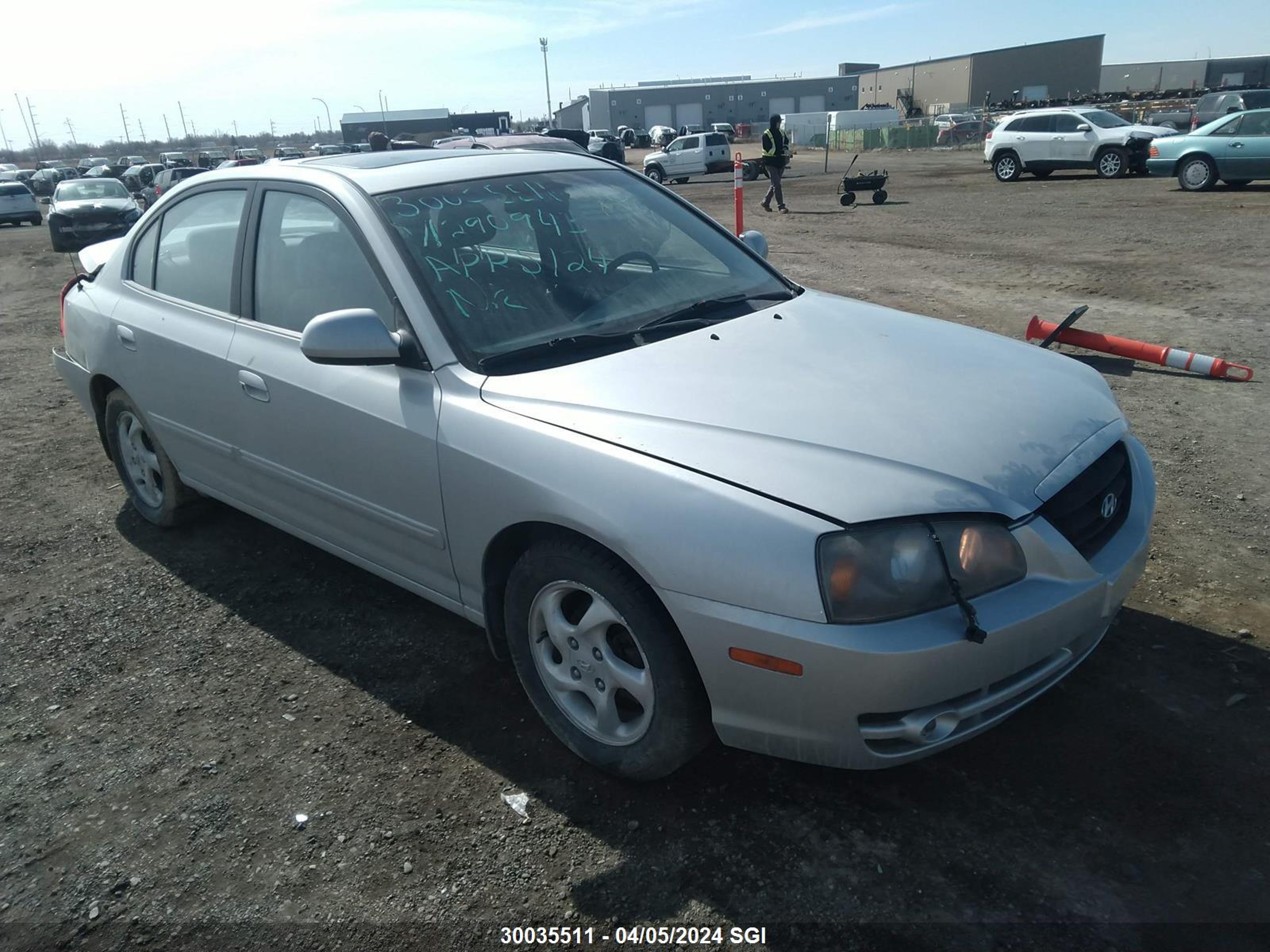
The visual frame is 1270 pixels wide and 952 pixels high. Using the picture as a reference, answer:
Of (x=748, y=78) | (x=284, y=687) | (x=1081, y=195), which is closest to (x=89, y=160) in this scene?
(x=1081, y=195)

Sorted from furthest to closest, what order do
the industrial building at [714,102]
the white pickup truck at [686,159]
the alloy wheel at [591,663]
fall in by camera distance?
the industrial building at [714,102]
the white pickup truck at [686,159]
the alloy wheel at [591,663]

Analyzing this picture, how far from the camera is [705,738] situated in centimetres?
249

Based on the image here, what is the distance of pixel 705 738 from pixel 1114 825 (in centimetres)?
112

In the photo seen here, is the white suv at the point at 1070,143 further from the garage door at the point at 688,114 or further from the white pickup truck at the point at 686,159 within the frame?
the garage door at the point at 688,114

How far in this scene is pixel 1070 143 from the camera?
73.9 ft

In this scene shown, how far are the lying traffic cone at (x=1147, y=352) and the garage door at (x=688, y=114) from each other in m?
94.6

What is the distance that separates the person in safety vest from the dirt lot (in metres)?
14.4

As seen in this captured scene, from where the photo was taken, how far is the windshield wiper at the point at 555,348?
9.28 feet

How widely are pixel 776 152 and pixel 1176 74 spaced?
84112mm

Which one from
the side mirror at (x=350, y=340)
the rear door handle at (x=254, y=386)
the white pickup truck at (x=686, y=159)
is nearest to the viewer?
the side mirror at (x=350, y=340)

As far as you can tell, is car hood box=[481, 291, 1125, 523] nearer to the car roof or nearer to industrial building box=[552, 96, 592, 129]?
the car roof

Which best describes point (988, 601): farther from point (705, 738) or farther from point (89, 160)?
point (89, 160)

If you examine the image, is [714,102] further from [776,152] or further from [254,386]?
[254,386]

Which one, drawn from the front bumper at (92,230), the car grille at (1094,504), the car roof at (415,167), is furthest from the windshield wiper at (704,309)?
the front bumper at (92,230)
